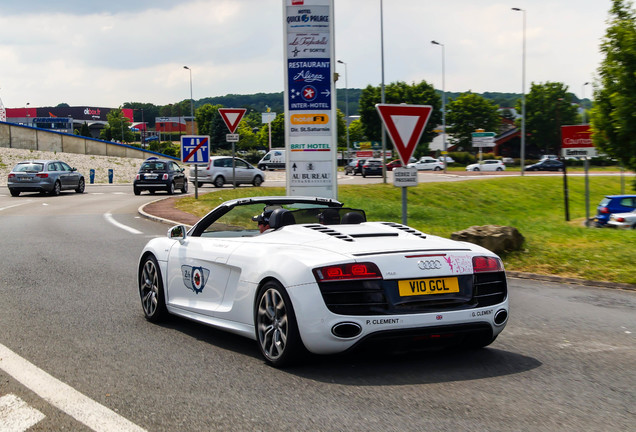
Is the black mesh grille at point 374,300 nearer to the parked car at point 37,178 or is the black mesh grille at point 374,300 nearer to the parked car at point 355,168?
the parked car at point 37,178

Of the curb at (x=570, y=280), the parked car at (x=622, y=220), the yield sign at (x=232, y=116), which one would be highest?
the yield sign at (x=232, y=116)

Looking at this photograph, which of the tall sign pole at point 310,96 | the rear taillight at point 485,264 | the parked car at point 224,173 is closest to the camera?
the rear taillight at point 485,264

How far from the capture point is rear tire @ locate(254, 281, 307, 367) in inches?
201

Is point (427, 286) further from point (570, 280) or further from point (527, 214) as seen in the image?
point (527, 214)

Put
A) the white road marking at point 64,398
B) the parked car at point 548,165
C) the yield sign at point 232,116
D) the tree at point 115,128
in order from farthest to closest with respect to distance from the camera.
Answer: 1. the tree at point 115,128
2. the parked car at point 548,165
3. the yield sign at point 232,116
4. the white road marking at point 64,398

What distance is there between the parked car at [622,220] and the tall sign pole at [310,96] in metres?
12.1

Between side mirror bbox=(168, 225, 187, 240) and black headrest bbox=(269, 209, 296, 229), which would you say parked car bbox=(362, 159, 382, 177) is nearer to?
side mirror bbox=(168, 225, 187, 240)

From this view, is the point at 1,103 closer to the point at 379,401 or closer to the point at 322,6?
the point at 322,6

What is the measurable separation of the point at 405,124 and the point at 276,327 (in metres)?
4.35

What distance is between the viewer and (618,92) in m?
20.9

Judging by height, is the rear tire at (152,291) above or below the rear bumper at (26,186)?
above

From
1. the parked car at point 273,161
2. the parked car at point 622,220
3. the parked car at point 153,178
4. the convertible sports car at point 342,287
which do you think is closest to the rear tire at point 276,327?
the convertible sports car at point 342,287

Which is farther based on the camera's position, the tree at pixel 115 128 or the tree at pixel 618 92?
the tree at pixel 115 128

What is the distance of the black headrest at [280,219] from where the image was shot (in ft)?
20.0
